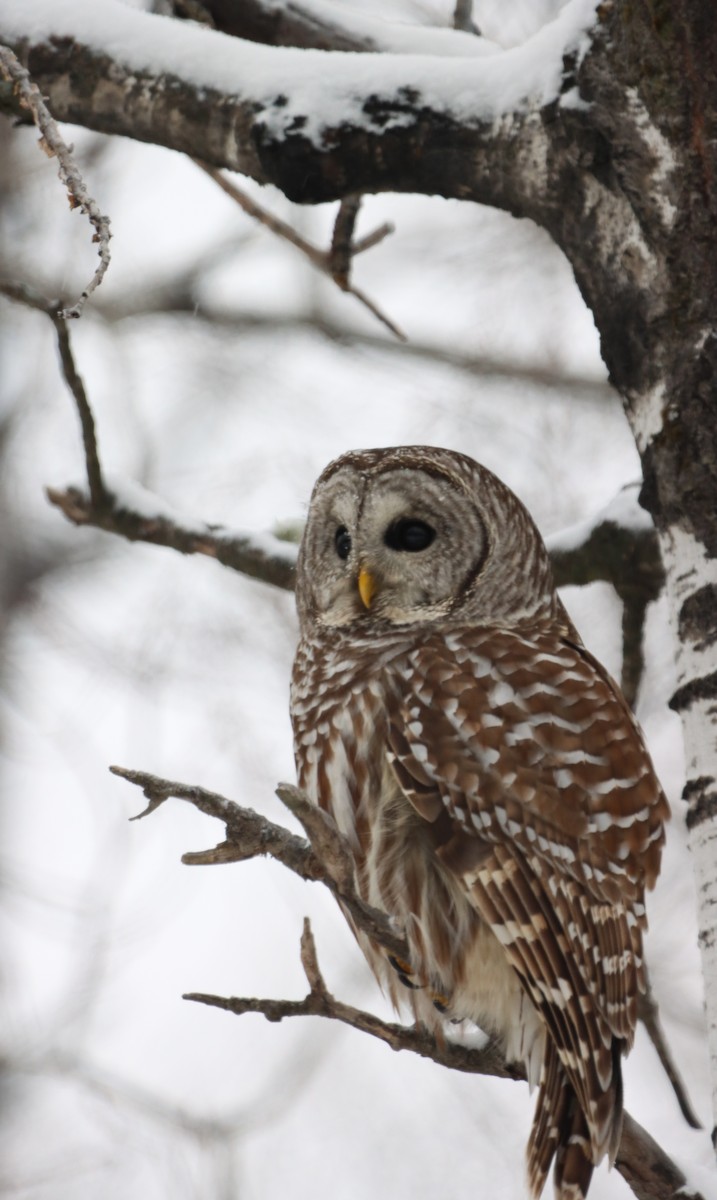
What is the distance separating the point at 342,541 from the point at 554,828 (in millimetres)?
1042

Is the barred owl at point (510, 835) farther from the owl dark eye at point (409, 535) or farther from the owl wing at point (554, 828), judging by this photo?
the owl dark eye at point (409, 535)

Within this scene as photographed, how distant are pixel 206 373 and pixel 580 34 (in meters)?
4.37

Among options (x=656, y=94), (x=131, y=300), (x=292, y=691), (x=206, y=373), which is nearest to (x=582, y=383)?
(x=206, y=373)

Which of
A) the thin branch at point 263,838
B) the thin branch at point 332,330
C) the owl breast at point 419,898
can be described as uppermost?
the thin branch at point 332,330

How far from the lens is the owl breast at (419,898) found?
2.63 m

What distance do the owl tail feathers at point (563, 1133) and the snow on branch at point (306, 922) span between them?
0.23ft

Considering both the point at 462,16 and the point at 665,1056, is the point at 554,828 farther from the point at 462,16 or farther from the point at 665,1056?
the point at 462,16

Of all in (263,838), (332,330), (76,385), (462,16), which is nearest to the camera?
(263,838)

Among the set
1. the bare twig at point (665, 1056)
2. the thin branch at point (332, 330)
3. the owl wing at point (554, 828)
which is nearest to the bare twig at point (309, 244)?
the owl wing at point (554, 828)

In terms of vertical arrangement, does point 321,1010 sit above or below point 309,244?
below

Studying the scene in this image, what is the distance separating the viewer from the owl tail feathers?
93.5 inches

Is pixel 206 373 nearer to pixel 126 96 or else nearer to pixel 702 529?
pixel 126 96

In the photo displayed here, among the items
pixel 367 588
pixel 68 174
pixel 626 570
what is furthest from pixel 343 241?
pixel 68 174

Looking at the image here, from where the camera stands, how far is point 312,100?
292 centimetres
